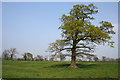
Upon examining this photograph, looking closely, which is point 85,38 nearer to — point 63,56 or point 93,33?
point 93,33

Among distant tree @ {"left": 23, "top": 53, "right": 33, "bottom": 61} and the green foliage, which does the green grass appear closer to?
the green foliage

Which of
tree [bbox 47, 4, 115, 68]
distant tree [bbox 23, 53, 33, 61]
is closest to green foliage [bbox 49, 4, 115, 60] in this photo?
tree [bbox 47, 4, 115, 68]

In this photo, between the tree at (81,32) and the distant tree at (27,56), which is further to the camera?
the distant tree at (27,56)

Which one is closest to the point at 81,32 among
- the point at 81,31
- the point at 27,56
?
the point at 81,31

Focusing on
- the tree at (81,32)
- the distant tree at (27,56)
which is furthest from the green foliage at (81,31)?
the distant tree at (27,56)

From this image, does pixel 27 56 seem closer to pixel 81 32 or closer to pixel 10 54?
pixel 10 54

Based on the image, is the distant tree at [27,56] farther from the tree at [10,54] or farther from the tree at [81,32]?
the tree at [81,32]

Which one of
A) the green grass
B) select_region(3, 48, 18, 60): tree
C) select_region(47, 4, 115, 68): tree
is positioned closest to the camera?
the green grass

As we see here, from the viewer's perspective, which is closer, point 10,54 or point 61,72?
point 61,72

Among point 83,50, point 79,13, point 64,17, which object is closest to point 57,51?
point 83,50

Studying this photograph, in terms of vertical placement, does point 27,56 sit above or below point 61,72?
below

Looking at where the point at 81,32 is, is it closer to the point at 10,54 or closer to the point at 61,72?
the point at 61,72

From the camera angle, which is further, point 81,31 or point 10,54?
point 10,54

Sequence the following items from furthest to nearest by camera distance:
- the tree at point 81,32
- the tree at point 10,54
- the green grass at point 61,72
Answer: the tree at point 10,54
the tree at point 81,32
the green grass at point 61,72
